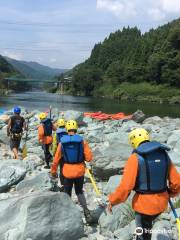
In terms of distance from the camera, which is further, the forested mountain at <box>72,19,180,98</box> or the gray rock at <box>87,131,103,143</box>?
Answer: the forested mountain at <box>72,19,180,98</box>

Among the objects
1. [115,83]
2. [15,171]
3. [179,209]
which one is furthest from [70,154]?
[115,83]

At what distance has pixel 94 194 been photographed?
11438mm

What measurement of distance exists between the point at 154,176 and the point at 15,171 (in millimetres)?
6718

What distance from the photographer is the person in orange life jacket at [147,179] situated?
607cm

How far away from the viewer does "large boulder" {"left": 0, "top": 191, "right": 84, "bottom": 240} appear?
7422 millimetres

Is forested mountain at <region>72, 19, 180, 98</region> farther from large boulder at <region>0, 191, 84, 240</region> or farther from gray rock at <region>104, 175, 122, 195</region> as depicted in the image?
large boulder at <region>0, 191, 84, 240</region>

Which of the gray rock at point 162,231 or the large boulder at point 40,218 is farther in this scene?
the large boulder at point 40,218

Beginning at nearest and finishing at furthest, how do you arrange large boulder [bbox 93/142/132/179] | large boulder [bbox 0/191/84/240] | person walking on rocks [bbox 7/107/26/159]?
1. large boulder [bbox 0/191/84/240]
2. large boulder [bbox 93/142/132/179]
3. person walking on rocks [bbox 7/107/26/159]

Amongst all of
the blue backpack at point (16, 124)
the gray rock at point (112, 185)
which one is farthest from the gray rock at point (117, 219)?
the blue backpack at point (16, 124)

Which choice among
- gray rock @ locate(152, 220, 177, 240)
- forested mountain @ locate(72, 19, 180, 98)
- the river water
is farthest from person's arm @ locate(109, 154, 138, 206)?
forested mountain @ locate(72, 19, 180, 98)

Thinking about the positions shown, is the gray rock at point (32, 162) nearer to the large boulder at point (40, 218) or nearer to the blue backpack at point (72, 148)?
the blue backpack at point (72, 148)

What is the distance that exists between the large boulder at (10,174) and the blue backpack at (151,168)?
6099mm

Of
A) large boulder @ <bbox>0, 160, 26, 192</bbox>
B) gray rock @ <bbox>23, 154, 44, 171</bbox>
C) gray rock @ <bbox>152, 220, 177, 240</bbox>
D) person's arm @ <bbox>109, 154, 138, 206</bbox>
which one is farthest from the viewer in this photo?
gray rock @ <bbox>23, 154, 44, 171</bbox>

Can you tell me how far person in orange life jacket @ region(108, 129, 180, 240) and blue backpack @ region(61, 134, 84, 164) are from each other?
2.44 m
